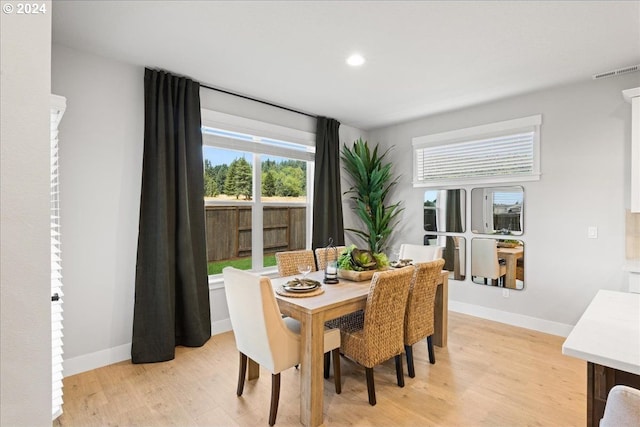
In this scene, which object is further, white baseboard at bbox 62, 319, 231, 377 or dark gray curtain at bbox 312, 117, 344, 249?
dark gray curtain at bbox 312, 117, 344, 249

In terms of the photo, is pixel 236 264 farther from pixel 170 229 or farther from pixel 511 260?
pixel 511 260

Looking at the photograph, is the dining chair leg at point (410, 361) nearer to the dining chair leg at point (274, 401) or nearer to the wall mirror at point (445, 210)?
the dining chair leg at point (274, 401)

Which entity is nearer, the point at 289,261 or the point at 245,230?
the point at 289,261

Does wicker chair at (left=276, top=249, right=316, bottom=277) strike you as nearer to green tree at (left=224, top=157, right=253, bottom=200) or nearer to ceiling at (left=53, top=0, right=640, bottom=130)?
green tree at (left=224, top=157, right=253, bottom=200)

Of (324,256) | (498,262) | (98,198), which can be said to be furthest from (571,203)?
(98,198)

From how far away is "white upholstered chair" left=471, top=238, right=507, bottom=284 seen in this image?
3920mm

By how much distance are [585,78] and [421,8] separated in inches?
87.5

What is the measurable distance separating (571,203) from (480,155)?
108cm

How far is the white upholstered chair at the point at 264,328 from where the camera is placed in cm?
194

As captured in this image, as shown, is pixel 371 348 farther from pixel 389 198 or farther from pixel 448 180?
pixel 389 198

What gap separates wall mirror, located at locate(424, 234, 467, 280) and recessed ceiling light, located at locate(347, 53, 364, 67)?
256 cm

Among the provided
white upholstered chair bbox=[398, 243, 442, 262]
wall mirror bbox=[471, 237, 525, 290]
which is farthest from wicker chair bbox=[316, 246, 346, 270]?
wall mirror bbox=[471, 237, 525, 290]

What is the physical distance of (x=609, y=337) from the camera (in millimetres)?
1196

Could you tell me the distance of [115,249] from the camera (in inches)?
113
